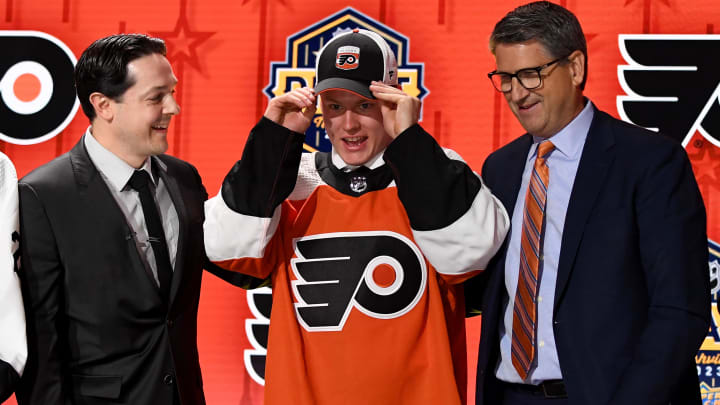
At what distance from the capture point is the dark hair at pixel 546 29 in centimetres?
160

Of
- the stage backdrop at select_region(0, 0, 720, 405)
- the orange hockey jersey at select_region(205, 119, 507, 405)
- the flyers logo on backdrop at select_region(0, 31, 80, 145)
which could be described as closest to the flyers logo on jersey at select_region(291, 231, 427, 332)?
the orange hockey jersey at select_region(205, 119, 507, 405)

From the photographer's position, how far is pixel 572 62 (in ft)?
5.34

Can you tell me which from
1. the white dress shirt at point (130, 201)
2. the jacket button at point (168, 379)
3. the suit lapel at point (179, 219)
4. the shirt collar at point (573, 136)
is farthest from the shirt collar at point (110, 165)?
the shirt collar at point (573, 136)

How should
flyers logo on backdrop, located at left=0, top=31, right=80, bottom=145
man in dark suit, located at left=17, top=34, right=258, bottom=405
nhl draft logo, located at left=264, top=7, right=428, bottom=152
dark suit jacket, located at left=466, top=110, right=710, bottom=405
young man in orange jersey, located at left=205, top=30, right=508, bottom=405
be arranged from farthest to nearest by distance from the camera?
flyers logo on backdrop, located at left=0, top=31, right=80, bottom=145 → nhl draft logo, located at left=264, top=7, right=428, bottom=152 → man in dark suit, located at left=17, top=34, right=258, bottom=405 → young man in orange jersey, located at left=205, top=30, right=508, bottom=405 → dark suit jacket, located at left=466, top=110, right=710, bottom=405

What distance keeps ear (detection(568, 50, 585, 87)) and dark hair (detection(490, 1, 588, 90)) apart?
12 mm

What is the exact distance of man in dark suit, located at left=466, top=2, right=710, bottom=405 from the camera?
142cm

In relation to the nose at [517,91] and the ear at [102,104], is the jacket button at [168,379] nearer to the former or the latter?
the ear at [102,104]

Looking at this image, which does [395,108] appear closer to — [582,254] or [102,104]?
[582,254]

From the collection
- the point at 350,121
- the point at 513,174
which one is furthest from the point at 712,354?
the point at 350,121

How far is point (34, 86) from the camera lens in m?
3.18

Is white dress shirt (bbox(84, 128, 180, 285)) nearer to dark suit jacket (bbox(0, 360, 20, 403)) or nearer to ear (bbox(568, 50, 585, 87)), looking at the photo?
dark suit jacket (bbox(0, 360, 20, 403))

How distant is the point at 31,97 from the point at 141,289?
1800mm

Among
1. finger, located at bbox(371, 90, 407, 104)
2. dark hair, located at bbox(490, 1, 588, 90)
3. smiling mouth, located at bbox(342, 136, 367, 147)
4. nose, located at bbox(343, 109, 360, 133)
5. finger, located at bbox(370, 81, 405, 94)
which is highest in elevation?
dark hair, located at bbox(490, 1, 588, 90)

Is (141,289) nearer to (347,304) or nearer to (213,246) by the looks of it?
(213,246)
